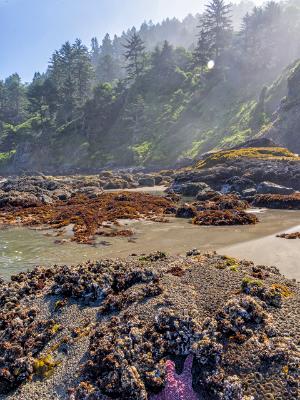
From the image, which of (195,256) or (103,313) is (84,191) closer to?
(195,256)

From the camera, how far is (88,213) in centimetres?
2572

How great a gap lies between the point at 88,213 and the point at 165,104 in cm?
6885

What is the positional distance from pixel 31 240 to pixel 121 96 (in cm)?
8042

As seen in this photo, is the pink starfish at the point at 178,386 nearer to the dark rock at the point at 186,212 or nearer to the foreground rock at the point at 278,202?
the dark rock at the point at 186,212

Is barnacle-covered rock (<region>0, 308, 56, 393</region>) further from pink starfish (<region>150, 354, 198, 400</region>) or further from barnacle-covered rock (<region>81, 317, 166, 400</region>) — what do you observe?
pink starfish (<region>150, 354, 198, 400</region>)

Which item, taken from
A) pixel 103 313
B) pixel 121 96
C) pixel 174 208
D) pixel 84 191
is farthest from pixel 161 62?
pixel 103 313

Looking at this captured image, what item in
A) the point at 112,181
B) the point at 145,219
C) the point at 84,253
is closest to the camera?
the point at 84,253

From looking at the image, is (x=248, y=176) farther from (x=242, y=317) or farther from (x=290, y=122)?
(x=242, y=317)

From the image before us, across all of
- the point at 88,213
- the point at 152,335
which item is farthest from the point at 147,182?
the point at 152,335

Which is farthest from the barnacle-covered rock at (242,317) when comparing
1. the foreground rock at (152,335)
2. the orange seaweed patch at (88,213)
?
the orange seaweed patch at (88,213)

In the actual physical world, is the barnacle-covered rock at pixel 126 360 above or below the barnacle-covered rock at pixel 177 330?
below

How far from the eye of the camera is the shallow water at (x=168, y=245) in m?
14.7

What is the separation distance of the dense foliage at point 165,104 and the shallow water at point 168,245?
48655 mm

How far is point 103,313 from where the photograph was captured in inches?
376
